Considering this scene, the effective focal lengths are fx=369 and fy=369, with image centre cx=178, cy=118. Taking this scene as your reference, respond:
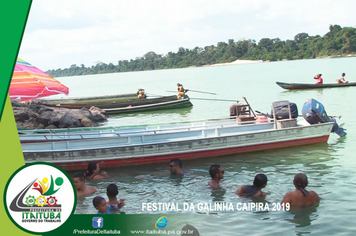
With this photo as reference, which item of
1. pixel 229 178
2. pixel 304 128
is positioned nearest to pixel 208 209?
pixel 229 178

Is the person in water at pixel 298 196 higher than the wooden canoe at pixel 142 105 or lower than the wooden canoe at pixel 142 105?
lower

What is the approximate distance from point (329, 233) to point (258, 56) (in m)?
90.9

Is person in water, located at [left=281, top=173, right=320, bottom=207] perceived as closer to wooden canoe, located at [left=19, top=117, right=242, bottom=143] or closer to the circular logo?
the circular logo

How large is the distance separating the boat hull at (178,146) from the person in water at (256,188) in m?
2.68

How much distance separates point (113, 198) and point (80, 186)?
1.09 metres

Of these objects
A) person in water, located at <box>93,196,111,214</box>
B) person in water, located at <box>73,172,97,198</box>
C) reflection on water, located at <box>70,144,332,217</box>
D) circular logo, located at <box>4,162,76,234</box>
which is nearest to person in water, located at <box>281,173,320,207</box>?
reflection on water, located at <box>70,144,332,217</box>

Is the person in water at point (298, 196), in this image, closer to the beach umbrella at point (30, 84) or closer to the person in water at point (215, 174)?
the person in water at point (215, 174)

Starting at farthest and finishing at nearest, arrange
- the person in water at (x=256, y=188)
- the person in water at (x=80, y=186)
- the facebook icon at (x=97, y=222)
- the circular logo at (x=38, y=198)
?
the person in water at (x=80, y=186)
the person in water at (x=256, y=188)
the facebook icon at (x=97, y=222)
the circular logo at (x=38, y=198)

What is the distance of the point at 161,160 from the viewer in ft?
30.9

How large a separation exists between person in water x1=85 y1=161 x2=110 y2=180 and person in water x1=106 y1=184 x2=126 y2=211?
1669mm

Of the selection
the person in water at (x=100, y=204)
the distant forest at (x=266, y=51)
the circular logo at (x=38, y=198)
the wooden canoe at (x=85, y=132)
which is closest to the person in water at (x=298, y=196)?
the person in water at (x=100, y=204)

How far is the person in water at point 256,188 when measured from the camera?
6684mm

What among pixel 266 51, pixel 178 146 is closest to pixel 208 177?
pixel 178 146

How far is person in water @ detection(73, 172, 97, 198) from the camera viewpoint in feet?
23.7
